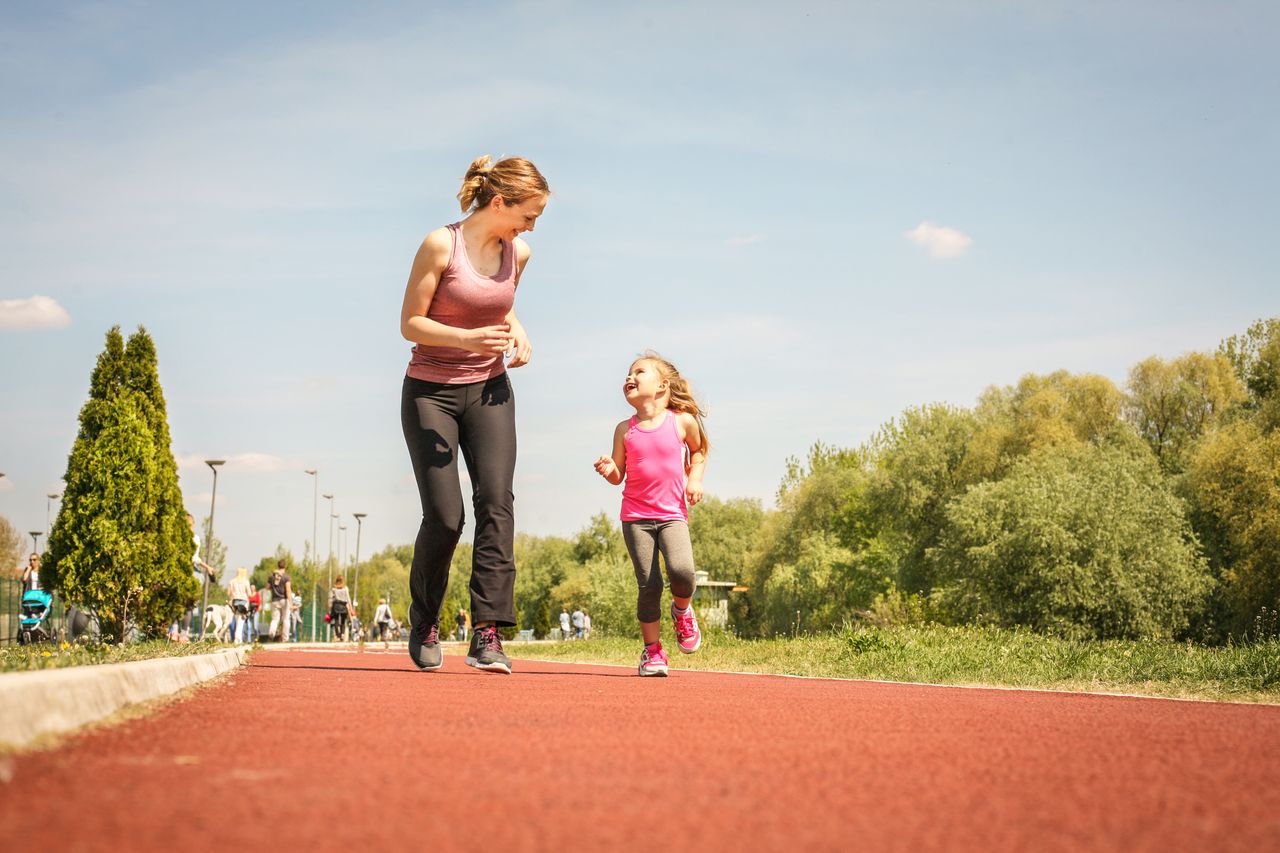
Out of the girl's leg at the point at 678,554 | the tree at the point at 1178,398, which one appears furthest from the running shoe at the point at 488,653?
the tree at the point at 1178,398

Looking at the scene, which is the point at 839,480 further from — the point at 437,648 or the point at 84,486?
the point at 437,648

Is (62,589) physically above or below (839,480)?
below

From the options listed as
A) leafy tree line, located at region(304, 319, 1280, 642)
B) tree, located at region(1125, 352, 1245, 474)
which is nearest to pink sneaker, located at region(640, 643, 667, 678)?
leafy tree line, located at region(304, 319, 1280, 642)

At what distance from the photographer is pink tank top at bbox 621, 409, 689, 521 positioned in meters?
8.46

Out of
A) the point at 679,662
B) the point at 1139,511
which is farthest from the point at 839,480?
the point at 679,662

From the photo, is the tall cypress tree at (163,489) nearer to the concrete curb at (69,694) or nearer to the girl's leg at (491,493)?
the girl's leg at (491,493)

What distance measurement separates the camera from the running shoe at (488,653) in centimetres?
684

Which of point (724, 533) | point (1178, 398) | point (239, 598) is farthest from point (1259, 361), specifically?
point (724, 533)

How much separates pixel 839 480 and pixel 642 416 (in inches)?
2513

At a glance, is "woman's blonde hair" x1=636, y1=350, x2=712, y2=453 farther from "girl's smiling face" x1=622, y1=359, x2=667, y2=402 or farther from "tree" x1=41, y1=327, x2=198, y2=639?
"tree" x1=41, y1=327, x2=198, y2=639

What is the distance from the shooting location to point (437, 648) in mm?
7355

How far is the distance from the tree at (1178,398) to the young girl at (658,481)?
164 ft

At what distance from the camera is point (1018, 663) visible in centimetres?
959

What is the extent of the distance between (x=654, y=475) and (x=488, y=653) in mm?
2147
